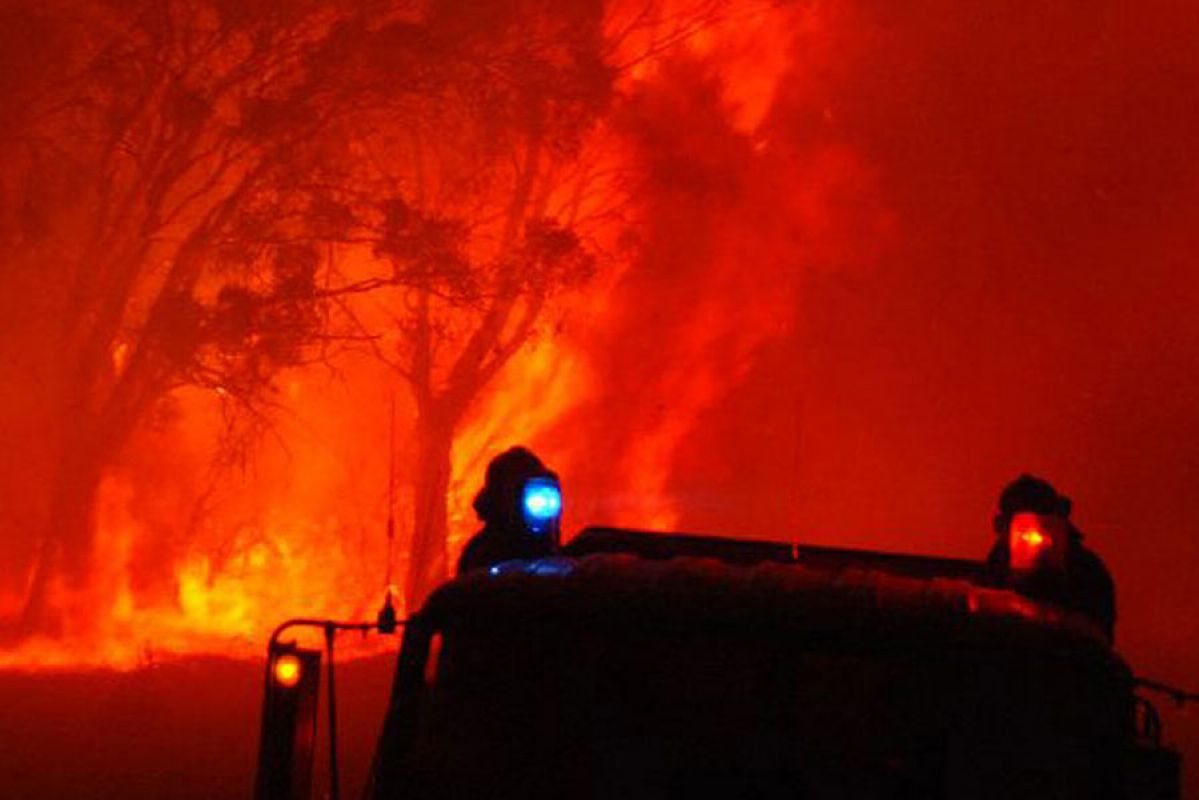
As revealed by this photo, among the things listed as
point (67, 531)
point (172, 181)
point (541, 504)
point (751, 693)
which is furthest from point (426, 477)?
point (751, 693)

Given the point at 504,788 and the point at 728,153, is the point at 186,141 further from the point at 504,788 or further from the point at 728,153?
the point at 504,788

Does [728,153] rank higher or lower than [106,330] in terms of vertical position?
higher

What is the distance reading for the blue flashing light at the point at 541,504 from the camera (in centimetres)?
480

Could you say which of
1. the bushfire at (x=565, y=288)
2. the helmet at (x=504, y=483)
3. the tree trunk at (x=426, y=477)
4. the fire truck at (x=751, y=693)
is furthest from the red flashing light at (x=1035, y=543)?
the tree trunk at (x=426, y=477)

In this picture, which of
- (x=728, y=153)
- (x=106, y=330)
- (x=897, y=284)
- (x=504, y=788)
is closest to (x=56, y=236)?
(x=106, y=330)

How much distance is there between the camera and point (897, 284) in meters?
28.3

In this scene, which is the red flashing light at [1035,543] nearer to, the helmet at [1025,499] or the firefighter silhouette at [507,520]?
the helmet at [1025,499]

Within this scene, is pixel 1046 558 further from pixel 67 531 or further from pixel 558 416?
pixel 558 416

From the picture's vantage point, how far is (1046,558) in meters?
4.30

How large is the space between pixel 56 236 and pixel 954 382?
17100mm

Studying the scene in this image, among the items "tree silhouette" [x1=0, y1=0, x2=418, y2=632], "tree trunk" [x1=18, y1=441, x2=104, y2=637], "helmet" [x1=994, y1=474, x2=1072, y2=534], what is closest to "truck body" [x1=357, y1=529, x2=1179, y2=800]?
"helmet" [x1=994, y1=474, x2=1072, y2=534]

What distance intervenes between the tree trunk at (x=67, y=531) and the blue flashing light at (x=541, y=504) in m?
15.1

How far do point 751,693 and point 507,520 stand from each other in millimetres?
1837

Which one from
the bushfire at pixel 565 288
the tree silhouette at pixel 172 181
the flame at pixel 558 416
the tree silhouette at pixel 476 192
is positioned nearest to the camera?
the tree silhouette at pixel 172 181
